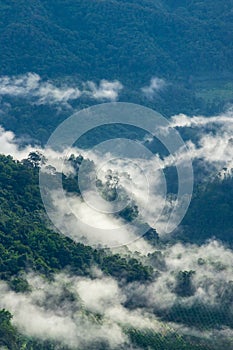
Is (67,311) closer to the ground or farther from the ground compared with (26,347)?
farther from the ground

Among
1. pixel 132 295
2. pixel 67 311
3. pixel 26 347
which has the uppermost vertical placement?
pixel 132 295

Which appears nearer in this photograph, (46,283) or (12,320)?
(12,320)

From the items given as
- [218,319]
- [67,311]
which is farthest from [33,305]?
[218,319]

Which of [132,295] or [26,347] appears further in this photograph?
[132,295]

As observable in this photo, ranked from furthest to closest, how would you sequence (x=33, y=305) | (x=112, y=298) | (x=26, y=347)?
(x=112, y=298) → (x=33, y=305) → (x=26, y=347)

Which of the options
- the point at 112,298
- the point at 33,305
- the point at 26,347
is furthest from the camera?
the point at 112,298

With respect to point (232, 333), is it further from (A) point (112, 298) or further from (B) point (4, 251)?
(B) point (4, 251)

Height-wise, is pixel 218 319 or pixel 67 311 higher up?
pixel 218 319

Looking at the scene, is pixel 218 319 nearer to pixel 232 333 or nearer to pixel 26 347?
pixel 232 333

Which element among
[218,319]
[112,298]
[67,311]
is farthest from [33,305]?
[218,319]
